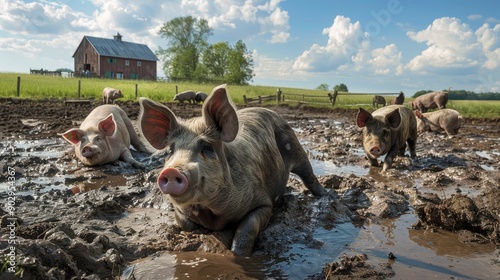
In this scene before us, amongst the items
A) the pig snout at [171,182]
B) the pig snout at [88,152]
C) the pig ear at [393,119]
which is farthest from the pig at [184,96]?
the pig snout at [171,182]

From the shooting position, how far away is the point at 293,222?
4.18 meters

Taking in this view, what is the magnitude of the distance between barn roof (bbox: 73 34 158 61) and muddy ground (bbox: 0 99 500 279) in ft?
168

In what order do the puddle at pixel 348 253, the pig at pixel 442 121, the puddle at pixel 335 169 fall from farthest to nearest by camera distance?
the pig at pixel 442 121 < the puddle at pixel 335 169 < the puddle at pixel 348 253

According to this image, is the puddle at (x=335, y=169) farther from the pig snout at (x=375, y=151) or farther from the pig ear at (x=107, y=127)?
the pig ear at (x=107, y=127)

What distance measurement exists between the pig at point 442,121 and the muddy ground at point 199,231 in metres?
6.11

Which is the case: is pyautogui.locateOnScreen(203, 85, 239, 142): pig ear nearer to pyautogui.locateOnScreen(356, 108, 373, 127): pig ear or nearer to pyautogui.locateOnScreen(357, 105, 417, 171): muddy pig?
pyautogui.locateOnScreen(357, 105, 417, 171): muddy pig

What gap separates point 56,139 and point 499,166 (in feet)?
32.3

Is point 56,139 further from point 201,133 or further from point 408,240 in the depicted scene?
point 408,240

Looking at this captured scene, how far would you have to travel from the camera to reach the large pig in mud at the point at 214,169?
3.02m

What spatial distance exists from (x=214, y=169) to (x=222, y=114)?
446mm

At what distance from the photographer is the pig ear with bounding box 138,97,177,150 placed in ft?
11.3

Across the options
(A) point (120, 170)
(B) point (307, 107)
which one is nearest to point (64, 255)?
(A) point (120, 170)

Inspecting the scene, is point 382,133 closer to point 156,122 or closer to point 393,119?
point 393,119

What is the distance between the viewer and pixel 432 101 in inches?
901
